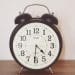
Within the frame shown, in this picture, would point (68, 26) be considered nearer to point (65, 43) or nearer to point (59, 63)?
point (65, 43)

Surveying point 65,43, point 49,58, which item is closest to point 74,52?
point 65,43

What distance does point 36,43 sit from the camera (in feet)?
3.69

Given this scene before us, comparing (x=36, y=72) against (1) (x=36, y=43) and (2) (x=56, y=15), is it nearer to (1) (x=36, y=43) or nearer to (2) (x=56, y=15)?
(1) (x=36, y=43)

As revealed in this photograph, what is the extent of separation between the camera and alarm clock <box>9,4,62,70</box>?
3.61 ft

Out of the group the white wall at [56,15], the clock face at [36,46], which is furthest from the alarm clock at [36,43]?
the white wall at [56,15]

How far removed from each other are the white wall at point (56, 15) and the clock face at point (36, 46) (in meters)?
0.17

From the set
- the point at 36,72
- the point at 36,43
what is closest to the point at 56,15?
the point at 36,43

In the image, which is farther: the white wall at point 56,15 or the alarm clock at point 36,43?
the white wall at point 56,15

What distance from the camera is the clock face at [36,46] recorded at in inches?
43.6

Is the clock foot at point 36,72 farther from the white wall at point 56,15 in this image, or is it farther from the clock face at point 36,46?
the white wall at point 56,15

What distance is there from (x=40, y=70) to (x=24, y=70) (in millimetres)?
94

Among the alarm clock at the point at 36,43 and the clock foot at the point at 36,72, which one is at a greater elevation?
the alarm clock at the point at 36,43

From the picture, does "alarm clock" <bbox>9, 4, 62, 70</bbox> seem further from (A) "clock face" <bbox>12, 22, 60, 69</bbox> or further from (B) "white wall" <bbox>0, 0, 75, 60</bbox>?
(B) "white wall" <bbox>0, 0, 75, 60</bbox>

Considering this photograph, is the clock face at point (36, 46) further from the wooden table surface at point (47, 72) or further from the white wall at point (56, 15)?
the white wall at point (56, 15)
